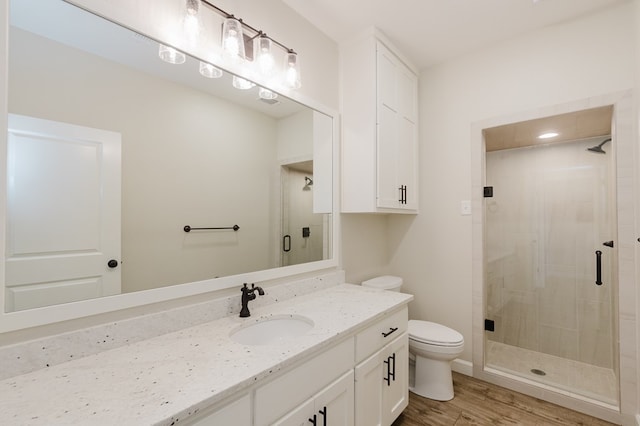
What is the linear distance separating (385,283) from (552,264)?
1.70 metres

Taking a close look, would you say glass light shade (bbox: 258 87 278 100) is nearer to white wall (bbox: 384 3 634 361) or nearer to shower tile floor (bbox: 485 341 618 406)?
white wall (bbox: 384 3 634 361)

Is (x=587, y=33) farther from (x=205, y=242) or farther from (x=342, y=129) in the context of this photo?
(x=205, y=242)

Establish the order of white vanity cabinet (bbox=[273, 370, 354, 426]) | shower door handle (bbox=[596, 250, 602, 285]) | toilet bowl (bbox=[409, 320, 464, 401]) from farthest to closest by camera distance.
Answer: shower door handle (bbox=[596, 250, 602, 285]) < toilet bowl (bbox=[409, 320, 464, 401]) < white vanity cabinet (bbox=[273, 370, 354, 426])

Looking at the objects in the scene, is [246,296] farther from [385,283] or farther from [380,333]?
[385,283]

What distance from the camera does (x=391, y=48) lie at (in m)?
2.21

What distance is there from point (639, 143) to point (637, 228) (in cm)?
50

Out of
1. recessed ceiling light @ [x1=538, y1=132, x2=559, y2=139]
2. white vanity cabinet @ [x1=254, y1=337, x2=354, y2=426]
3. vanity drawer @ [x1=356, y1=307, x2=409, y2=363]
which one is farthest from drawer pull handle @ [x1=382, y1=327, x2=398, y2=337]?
recessed ceiling light @ [x1=538, y1=132, x2=559, y2=139]

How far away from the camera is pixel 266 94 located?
5.52ft

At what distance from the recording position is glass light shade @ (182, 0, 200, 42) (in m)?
1.25

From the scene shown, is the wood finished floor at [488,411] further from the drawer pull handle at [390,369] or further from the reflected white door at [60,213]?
the reflected white door at [60,213]

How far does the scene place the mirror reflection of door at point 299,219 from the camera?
1.83m

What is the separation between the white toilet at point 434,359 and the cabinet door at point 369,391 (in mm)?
644

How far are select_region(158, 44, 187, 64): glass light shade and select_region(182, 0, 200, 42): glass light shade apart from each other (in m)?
0.09

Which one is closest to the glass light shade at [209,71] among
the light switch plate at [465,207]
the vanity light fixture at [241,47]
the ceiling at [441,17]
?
the vanity light fixture at [241,47]
